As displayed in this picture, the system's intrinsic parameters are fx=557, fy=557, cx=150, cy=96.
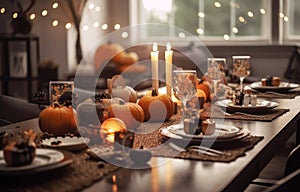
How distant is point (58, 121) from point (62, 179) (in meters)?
0.52

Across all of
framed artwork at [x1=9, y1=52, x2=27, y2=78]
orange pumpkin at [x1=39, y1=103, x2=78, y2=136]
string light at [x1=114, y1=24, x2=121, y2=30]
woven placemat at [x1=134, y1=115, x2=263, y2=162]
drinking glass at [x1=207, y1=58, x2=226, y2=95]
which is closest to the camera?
woven placemat at [x1=134, y1=115, x2=263, y2=162]

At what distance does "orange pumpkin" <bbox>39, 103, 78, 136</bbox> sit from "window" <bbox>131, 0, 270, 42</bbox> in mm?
4863

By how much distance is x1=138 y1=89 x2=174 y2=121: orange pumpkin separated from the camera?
2.12m

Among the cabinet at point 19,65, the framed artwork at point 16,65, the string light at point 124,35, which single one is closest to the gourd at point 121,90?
the cabinet at point 19,65

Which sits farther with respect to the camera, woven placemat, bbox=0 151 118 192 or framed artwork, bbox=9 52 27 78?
framed artwork, bbox=9 52 27 78

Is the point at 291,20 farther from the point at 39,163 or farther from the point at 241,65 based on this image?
the point at 39,163

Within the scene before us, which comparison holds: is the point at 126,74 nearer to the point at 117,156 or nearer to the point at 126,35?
the point at 126,35

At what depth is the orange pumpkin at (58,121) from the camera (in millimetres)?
1774

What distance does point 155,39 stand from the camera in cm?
698

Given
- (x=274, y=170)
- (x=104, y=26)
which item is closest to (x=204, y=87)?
(x=274, y=170)

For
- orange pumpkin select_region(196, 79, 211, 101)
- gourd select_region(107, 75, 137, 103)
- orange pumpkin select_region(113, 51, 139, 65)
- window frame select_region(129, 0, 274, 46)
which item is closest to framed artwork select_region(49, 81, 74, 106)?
gourd select_region(107, 75, 137, 103)

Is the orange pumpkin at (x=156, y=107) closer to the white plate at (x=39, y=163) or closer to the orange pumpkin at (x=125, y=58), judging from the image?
the white plate at (x=39, y=163)

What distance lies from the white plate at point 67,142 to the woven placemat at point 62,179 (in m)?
0.15

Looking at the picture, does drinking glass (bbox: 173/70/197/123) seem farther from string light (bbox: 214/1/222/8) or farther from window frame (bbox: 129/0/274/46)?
string light (bbox: 214/1/222/8)
